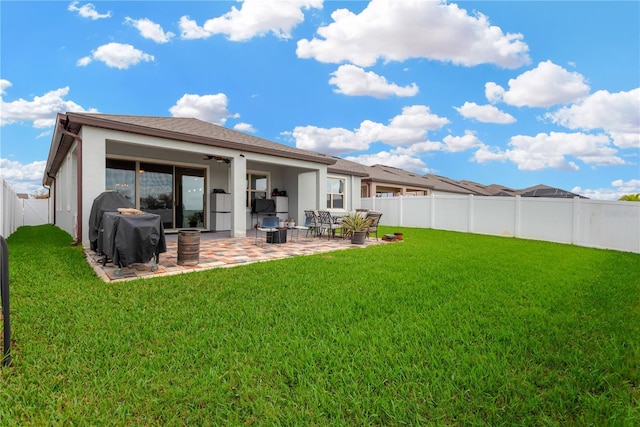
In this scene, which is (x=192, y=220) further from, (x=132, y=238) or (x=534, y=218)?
(x=534, y=218)

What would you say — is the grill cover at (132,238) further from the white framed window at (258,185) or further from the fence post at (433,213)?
the fence post at (433,213)

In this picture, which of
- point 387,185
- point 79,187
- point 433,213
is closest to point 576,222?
point 433,213

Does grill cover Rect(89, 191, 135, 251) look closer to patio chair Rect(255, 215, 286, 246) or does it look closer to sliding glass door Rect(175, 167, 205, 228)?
patio chair Rect(255, 215, 286, 246)

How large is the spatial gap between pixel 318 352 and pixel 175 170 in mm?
10770

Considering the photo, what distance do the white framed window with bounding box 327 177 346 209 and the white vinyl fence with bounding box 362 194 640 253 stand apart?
3.23m

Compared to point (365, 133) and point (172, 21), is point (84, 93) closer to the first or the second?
point (172, 21)

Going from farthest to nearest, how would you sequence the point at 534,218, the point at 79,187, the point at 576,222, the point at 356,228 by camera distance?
1. the point at 534,218
2. the point at 576,222
3. the point at 356,228
4. the point at 79,187

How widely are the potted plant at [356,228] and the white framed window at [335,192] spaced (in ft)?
17.4

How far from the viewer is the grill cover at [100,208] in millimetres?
6086

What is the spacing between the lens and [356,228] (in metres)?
9.81

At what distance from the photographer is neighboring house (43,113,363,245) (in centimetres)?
713

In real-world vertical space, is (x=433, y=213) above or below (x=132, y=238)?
above

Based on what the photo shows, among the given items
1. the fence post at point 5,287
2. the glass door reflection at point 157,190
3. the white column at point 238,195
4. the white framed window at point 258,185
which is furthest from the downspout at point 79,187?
the white framed window at point 258,185

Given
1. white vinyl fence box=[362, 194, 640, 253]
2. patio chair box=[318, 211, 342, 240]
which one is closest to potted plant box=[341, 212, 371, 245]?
patio chair box=[318, 211, 342, 240]
